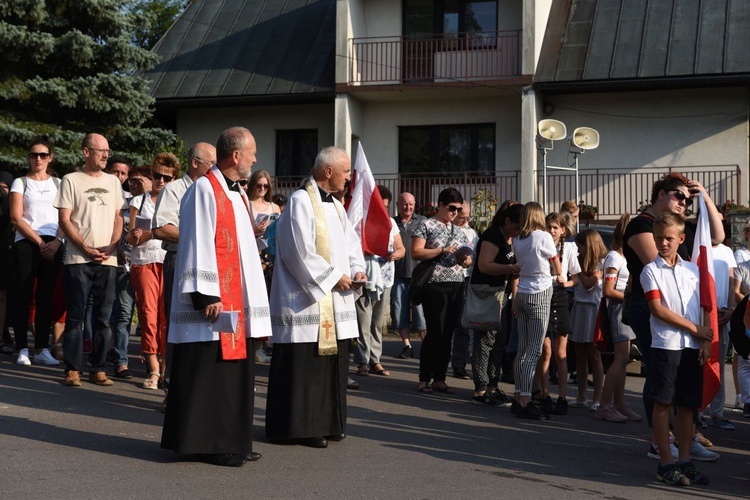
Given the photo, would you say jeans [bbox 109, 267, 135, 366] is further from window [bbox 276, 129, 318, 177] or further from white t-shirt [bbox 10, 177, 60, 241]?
window [bbox 276, 129, 318, 177]

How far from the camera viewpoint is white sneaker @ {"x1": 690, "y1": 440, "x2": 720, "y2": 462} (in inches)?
307

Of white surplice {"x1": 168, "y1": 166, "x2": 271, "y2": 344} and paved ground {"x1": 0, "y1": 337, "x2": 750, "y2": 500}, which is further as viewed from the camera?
white surplice {"x1": 168, "y1": 166, "x2": 271, "y2": 344}

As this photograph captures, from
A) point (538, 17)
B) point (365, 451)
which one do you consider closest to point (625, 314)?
point (365, 451)

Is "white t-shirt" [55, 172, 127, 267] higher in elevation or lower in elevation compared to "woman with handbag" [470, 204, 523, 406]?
higher

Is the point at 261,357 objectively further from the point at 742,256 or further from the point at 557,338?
the point at 742,256

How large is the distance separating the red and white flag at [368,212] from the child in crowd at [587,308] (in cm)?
199

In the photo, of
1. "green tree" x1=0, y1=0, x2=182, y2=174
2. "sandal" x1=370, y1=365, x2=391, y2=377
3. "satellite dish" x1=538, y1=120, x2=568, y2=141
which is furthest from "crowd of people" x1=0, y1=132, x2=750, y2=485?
"green tree" x1=0, y1=0, x2=182, y2=174

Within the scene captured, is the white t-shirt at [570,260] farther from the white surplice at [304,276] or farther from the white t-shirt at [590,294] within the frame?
the white surplice at [304,276]

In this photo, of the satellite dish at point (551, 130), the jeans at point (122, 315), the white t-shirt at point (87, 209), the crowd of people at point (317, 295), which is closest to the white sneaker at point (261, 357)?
the crowd of people at point (317, 295)

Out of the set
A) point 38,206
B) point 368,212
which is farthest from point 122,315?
point 368,212

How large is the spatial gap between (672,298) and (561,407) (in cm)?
299

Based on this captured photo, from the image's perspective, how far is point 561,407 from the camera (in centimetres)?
974

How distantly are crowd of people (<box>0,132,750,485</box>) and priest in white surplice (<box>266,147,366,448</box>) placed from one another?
14mm

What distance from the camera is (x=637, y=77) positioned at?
23.3m
